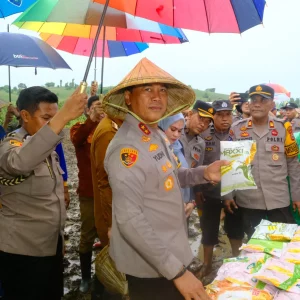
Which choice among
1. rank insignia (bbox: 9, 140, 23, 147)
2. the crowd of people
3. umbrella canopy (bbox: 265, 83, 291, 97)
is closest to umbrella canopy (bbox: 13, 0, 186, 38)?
the crowd of people

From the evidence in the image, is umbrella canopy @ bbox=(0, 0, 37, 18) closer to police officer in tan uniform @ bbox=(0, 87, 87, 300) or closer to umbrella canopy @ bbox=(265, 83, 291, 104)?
police officer in tan uniform @ bbox=(0, 87, 87, 300)

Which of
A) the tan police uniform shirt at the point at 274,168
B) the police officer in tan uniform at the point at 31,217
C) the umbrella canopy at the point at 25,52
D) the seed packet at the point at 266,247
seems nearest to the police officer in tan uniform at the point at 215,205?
the tan police uniform shirt at the point at 274,168

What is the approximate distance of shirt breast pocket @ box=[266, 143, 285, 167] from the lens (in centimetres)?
334

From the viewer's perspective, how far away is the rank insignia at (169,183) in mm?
1682

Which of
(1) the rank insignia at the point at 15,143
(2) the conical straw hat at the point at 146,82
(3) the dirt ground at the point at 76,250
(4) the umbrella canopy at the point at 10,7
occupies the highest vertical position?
(4) the umbrella canopy at the point at 10,7

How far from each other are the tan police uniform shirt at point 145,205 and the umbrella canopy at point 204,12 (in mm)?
1308

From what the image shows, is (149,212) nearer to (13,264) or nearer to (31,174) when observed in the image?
(31,174)

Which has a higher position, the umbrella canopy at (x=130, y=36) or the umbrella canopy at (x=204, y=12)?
the umbrella canopy at (x=130, y=36)

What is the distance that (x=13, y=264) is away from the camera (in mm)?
2133

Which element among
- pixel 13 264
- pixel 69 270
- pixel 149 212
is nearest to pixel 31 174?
pixel 13 264

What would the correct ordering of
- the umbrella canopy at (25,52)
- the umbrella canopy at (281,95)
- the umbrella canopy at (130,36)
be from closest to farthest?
the umbrella canopy at (25,52) → the umbrella canopy at (130,36) → the umbrella canopy at (281,95)

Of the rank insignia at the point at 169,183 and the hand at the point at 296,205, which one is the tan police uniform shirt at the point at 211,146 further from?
the rank insignia at the point at 169,183

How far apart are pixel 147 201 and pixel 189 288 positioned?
0.46 meters

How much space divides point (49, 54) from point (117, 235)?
354cm
